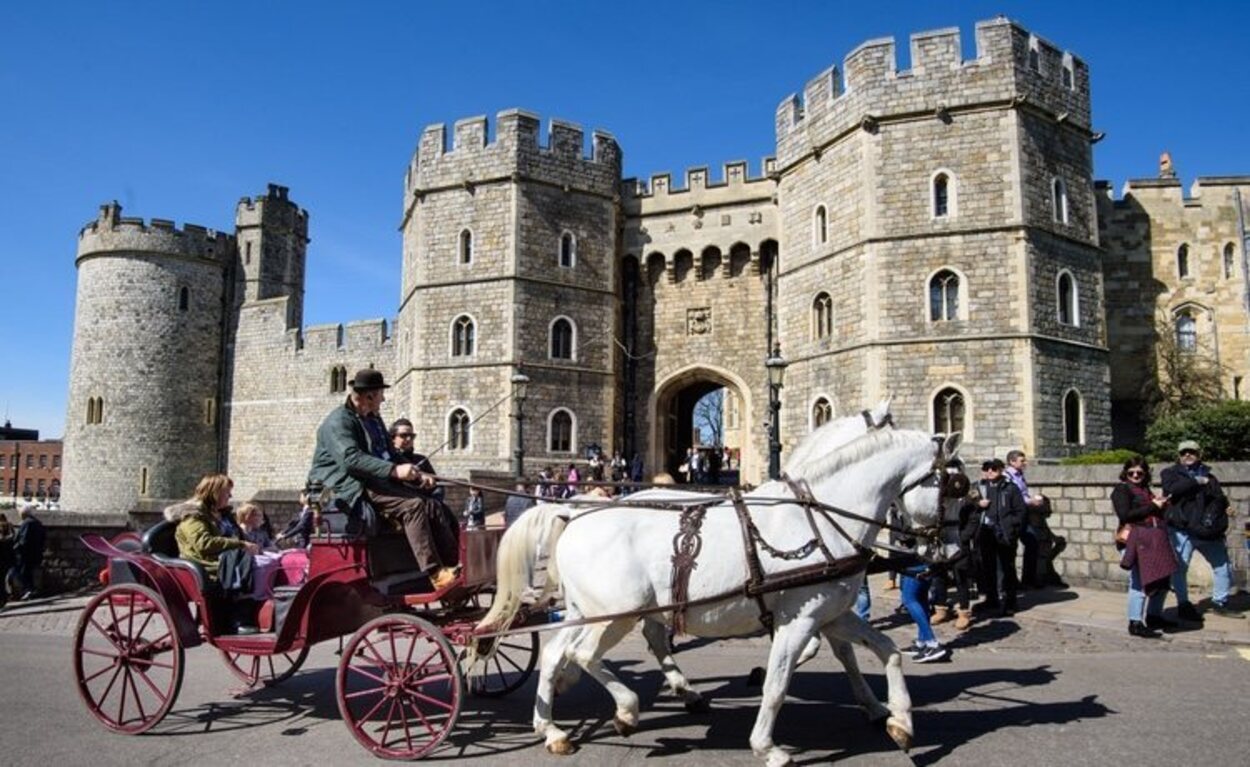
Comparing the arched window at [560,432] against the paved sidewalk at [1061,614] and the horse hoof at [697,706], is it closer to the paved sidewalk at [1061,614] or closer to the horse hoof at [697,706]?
the paved sidewalk at [1061,614]

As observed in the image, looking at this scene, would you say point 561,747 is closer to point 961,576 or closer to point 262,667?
point 262,667

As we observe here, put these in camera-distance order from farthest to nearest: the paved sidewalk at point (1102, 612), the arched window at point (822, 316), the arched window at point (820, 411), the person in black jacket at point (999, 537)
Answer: the arched window at point (822, 316)
the arched window at point (820, 411)
the person in black jacket at point (999, 537)
the paved sidewalk at point (1102, 612)

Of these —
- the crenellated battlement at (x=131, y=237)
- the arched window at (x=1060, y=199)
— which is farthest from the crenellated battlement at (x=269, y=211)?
the arched window at (x=1060, y=199)

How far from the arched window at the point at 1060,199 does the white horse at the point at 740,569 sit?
54.5 feet

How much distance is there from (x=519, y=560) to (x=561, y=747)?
1121 mm

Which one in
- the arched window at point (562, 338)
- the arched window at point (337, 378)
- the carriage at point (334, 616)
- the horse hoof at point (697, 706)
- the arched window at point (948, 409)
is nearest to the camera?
the carriage at point (334, 616)

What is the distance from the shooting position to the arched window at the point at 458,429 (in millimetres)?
22281

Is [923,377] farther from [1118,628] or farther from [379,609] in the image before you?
[379,609]

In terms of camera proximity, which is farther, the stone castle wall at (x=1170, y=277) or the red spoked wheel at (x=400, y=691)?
the stone castle wall at (x=1170, y=277)

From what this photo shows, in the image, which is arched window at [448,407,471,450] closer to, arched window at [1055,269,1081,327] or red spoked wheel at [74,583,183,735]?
arched window at [1055,269,1081,327]

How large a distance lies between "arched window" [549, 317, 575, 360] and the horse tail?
17.5m

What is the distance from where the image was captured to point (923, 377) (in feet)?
60.4

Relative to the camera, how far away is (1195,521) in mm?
8578

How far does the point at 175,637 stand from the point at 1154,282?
24.2m
